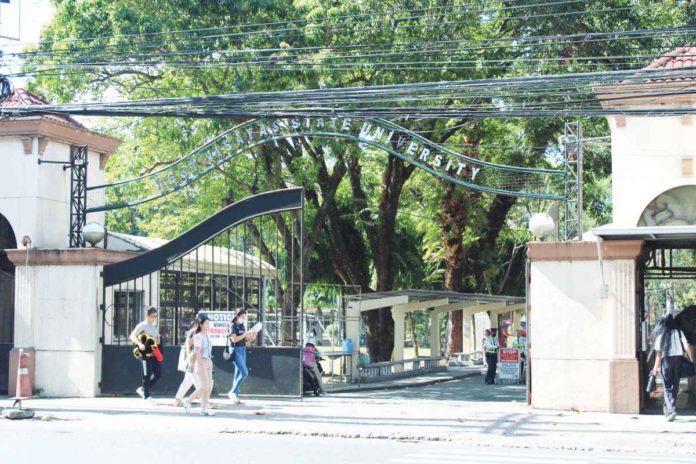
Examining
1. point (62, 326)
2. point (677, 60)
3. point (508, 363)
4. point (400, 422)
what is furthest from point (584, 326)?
point (62, 326)

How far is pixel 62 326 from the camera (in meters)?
20.1

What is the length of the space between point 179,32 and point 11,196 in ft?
19.1

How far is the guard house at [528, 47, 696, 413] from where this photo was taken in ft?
56.7

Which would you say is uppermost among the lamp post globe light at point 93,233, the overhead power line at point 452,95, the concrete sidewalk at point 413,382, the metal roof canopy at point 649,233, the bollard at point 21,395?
the overhead power line at point 452,95

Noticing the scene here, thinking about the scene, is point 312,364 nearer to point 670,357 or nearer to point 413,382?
point 413,382

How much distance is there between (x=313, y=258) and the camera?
117 feet

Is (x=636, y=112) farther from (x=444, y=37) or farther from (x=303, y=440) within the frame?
(x=444, y=37)

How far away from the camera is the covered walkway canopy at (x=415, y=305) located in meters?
25.1

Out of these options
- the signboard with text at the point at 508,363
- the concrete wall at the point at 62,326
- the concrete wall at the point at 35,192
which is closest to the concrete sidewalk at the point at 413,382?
the signboard with text at the point at 508,363

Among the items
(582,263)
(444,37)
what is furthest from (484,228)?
(582,263)

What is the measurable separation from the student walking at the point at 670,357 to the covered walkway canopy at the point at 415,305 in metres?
9.56

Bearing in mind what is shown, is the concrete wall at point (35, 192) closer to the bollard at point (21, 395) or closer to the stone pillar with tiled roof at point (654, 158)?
the bollard at point (21, 395)

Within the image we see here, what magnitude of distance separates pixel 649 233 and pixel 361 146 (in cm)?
1238

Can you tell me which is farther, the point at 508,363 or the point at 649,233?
the point at 508,363
